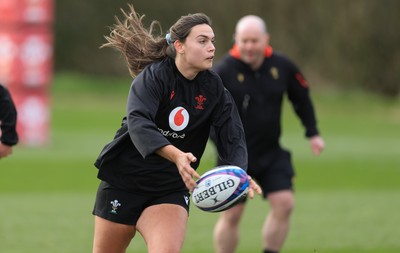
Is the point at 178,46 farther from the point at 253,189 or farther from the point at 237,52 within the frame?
the point at 237,52

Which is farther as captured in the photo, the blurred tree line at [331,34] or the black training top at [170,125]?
the blurred tree line at [331,34]

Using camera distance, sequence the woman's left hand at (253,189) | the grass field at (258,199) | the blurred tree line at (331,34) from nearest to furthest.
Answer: the woman's left hand at (253,189)
the grass field at (258,199)
the blurred tree line at (331,34)

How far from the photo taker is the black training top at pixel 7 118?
7.75 meters

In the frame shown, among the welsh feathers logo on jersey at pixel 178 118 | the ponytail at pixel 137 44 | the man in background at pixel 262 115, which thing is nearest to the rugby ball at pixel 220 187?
the welsh feathers logo on jersey at pixel 178 118

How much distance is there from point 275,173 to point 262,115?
55 cm

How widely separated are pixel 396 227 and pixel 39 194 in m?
5.53

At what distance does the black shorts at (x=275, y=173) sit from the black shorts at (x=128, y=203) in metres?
2.85

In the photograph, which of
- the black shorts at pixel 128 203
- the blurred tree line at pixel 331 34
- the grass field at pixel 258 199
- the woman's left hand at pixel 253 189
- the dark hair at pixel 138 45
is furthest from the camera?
the blurred tree line at pixel 331 34

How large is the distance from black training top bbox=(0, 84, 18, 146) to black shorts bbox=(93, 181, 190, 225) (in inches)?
67.3

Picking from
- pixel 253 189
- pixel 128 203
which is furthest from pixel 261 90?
pixel 253 189

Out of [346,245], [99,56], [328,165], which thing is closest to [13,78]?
[328,165]

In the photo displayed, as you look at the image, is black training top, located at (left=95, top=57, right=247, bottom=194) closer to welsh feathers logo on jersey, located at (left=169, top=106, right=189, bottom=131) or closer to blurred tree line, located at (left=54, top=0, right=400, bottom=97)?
welsh feathers logo on jersey, located at (left=169, top=106, right=189, bottom=131)

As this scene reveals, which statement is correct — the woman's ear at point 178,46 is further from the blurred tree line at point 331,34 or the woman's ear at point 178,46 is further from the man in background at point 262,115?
the blurred tree line at point 331,34

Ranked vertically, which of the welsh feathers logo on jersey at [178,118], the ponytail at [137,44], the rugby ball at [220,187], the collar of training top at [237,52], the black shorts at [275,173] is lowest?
the black shorts at [275,173]
